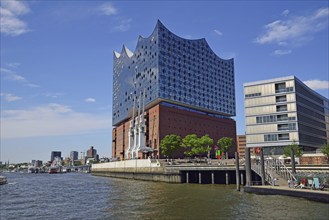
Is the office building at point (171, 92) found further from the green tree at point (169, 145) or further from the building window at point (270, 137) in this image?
the building window at point (270, 137)

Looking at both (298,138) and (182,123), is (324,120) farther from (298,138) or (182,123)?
(182,123)

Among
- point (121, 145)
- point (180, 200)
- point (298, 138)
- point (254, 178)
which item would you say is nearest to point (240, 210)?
point (180, 200)

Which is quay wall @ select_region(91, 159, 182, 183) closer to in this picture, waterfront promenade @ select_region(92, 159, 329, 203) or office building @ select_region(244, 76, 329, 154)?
waterfront promenade @ select_region(92, 159, 329, 203)

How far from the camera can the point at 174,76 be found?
429 feet

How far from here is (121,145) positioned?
162 meters

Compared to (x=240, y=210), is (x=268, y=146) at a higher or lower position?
higher

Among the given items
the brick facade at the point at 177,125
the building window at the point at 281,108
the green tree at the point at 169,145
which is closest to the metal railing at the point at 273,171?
the building window at the point at 281,108

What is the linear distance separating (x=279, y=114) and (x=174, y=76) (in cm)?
4712

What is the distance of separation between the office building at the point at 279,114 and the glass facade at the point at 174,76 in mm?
32863

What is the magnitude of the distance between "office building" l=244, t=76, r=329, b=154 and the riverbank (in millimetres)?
58955

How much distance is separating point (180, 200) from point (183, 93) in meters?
96.2

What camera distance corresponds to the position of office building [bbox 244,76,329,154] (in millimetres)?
98062

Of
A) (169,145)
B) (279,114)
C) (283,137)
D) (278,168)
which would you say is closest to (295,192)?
(278,168)

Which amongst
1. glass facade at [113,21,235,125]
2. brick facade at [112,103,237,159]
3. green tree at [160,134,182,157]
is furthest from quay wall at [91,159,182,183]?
glass facade at [113,21,235,125]
